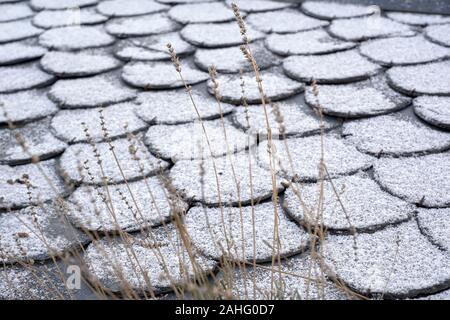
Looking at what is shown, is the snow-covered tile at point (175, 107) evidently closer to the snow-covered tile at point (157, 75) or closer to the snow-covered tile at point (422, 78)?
the snow-covered tile at point (157, 75)

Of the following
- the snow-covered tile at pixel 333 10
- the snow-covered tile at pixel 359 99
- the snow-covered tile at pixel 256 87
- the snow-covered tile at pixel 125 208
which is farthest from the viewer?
the snow-covered tile at pixel 333 10

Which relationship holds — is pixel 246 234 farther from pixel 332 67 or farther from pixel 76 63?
pixel 76 63

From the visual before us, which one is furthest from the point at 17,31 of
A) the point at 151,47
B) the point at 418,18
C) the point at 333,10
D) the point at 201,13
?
the point at 418,18

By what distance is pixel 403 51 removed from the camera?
198 centimetres

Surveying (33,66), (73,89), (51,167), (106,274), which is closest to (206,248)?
(106,274)

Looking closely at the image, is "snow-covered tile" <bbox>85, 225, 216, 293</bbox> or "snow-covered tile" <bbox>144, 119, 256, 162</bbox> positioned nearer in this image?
"snow-covered tile" <bbox>85, 225, 216, 293</bbox>

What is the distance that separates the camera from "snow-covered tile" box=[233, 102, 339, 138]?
1.54 meters

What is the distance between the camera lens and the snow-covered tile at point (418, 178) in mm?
1237

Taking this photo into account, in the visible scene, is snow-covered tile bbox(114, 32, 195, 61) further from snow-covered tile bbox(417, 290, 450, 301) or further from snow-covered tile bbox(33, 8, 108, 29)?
snow-covered tile bbox(417, 290, 450, 301)

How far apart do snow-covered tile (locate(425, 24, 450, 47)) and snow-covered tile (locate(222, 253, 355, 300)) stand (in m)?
1.30

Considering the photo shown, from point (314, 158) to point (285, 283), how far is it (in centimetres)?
45

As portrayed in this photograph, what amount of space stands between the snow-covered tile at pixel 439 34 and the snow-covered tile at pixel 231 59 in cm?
60

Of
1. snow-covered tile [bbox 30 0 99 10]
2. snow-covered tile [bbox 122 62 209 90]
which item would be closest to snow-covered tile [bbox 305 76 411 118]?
snow-covered tile [bbox 122 62 209 90]

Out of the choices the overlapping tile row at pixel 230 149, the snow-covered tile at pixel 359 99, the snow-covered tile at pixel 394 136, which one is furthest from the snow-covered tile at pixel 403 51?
the snow-covered tile at pixel 394 136
